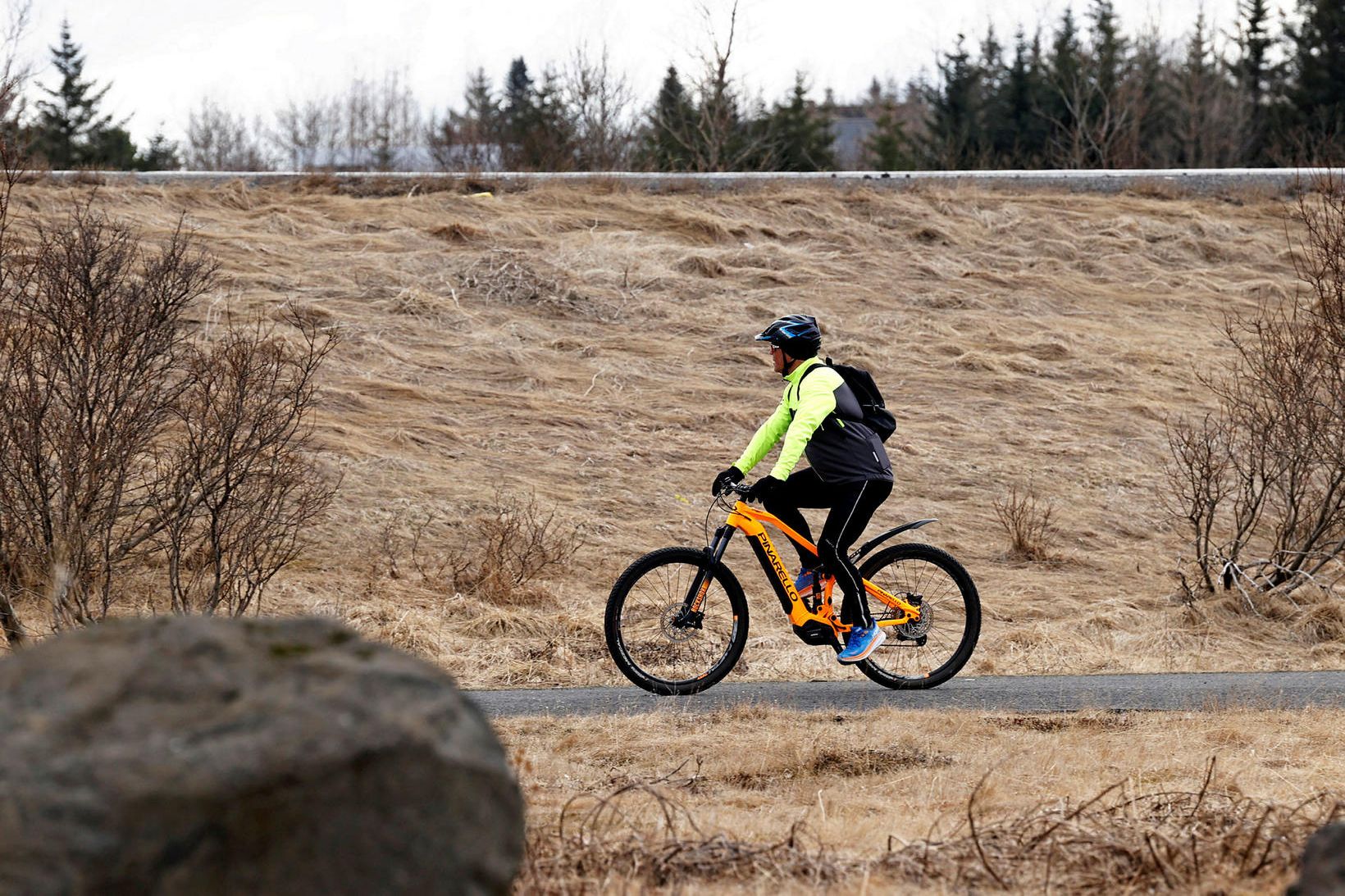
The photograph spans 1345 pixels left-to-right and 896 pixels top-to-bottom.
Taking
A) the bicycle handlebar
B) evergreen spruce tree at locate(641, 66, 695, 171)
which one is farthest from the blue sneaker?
evergreen spruce tree at locate(641, 66, 695, 171)

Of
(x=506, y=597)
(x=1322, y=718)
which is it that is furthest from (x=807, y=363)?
(x=506, y=597)

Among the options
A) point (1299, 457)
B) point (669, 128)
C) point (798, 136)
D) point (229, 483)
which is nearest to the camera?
point (229, 483)

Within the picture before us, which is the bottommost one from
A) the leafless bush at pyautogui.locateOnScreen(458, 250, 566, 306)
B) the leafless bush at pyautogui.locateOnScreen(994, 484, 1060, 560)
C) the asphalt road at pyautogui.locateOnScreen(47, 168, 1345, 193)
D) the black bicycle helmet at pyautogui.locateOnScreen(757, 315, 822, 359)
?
the leafless bush at pyautogui.locateOnScreen(994, 484, 1060, 560)

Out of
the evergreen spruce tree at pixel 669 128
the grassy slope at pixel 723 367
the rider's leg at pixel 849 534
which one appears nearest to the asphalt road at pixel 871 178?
the grassy slope at pixel 723 367

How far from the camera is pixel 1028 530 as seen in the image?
14258 mm

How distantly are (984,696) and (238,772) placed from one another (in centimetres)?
630

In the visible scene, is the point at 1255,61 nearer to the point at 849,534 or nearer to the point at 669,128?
the point at 669,128

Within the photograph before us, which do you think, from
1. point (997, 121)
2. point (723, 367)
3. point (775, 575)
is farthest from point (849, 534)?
point (997, 121)

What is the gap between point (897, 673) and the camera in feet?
27.1

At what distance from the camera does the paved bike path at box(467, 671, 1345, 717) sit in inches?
309

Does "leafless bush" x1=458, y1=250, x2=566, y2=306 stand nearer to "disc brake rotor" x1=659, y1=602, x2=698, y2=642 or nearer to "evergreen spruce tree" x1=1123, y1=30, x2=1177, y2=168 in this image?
"disc brake rotor" x1=659, y1=602, x2=698, y2=642

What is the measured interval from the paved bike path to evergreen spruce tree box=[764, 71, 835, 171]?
30.7 m

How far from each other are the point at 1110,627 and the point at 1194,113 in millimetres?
36853

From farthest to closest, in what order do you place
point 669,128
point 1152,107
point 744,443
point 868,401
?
point 1152,107 < point 669,128 < point 744,443 < point 868,401
